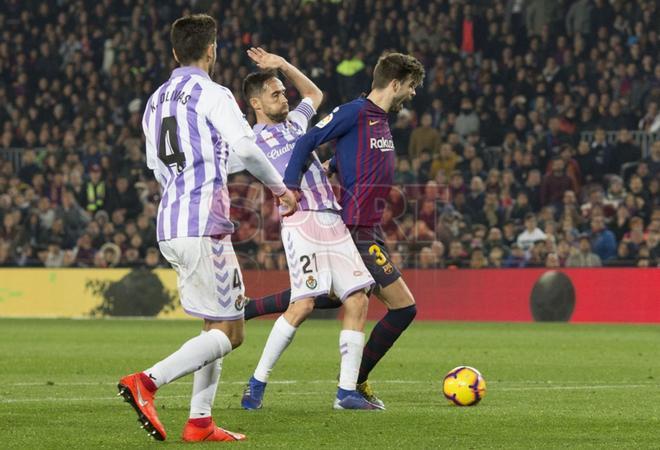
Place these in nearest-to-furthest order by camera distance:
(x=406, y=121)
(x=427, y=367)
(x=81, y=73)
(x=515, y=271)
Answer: (x=427, y=367) < (x=515, y=271) < (x=406, y=121) < (x=81, y=73)

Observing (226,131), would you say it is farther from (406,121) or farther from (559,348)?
(406,121)

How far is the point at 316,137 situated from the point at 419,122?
52.6 ft

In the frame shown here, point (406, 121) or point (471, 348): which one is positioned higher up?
point (406, 121)

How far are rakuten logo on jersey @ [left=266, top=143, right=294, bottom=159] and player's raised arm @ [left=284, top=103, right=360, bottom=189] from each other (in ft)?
1.65

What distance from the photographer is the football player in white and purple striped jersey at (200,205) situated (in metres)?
6.91

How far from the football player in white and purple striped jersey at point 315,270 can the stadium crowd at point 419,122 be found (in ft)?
38.5

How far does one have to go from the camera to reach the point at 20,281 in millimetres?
22891

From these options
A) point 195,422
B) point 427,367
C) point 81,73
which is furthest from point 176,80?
point 81,73

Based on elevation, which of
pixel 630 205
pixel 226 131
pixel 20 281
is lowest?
pixel 20 281

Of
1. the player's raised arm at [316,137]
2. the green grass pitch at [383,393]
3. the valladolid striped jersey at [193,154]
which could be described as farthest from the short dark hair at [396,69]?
the valladolid striped jersey at [193,154]

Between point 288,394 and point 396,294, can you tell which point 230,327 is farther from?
point 288,394

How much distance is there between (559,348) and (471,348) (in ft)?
3.24

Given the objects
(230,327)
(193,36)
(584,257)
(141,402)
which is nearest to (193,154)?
(193,36)

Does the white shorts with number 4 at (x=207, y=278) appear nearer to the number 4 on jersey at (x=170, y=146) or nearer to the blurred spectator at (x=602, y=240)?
the number 4 on jersey at (x=170, y=146)
